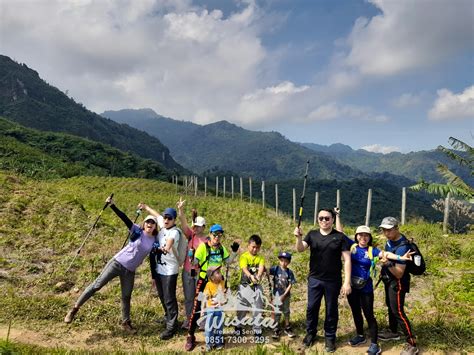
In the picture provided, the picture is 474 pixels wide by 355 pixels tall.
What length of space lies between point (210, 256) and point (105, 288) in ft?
14.1

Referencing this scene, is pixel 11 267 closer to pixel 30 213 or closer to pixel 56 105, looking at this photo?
pixel 30 213

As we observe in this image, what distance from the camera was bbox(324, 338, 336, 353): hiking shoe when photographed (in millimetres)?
5457

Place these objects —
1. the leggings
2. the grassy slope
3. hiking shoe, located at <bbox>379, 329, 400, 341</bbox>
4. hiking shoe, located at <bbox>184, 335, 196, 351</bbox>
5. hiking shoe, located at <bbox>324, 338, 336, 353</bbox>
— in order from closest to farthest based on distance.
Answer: hiking shoe, located at <bbox>324, 338, 336, 353</bbox>
hiking shoe, located at <bbox>184, 335, 196, 351</bbox>
hiking shoe, located at <bbox>379, 329, 400, 341</bbox>
the grassy slope
the leggings

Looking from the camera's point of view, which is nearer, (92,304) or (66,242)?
(92,304)

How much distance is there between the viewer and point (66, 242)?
37.2 ft

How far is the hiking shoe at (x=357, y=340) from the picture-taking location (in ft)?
18.6

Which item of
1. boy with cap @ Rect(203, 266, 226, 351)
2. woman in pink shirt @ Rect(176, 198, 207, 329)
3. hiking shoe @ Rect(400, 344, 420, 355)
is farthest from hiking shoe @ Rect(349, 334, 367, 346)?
woman in pink shirt @ Rect(176, 198, 207, 329)

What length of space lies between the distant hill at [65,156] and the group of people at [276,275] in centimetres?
3869

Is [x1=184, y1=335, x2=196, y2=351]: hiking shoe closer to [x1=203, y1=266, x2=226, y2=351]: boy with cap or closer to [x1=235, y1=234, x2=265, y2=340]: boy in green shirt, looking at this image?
[x1=203, y1=266, x2=226, y2=351]: boy with cap

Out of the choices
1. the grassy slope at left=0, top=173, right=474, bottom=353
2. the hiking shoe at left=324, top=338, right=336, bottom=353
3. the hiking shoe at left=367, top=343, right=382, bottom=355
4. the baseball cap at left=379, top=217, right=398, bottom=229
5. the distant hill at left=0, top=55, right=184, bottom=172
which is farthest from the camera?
the distant hill at left=0, top=55, right=184, bottom=172

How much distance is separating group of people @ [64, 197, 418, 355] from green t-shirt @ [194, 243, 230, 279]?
18 millimetres

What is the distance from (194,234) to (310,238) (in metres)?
2.34

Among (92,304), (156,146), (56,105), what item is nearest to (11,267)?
(92,304)

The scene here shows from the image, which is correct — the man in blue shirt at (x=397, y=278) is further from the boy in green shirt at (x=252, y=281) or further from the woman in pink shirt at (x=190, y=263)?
the woman in pink shirt at (x=190, y=263)
